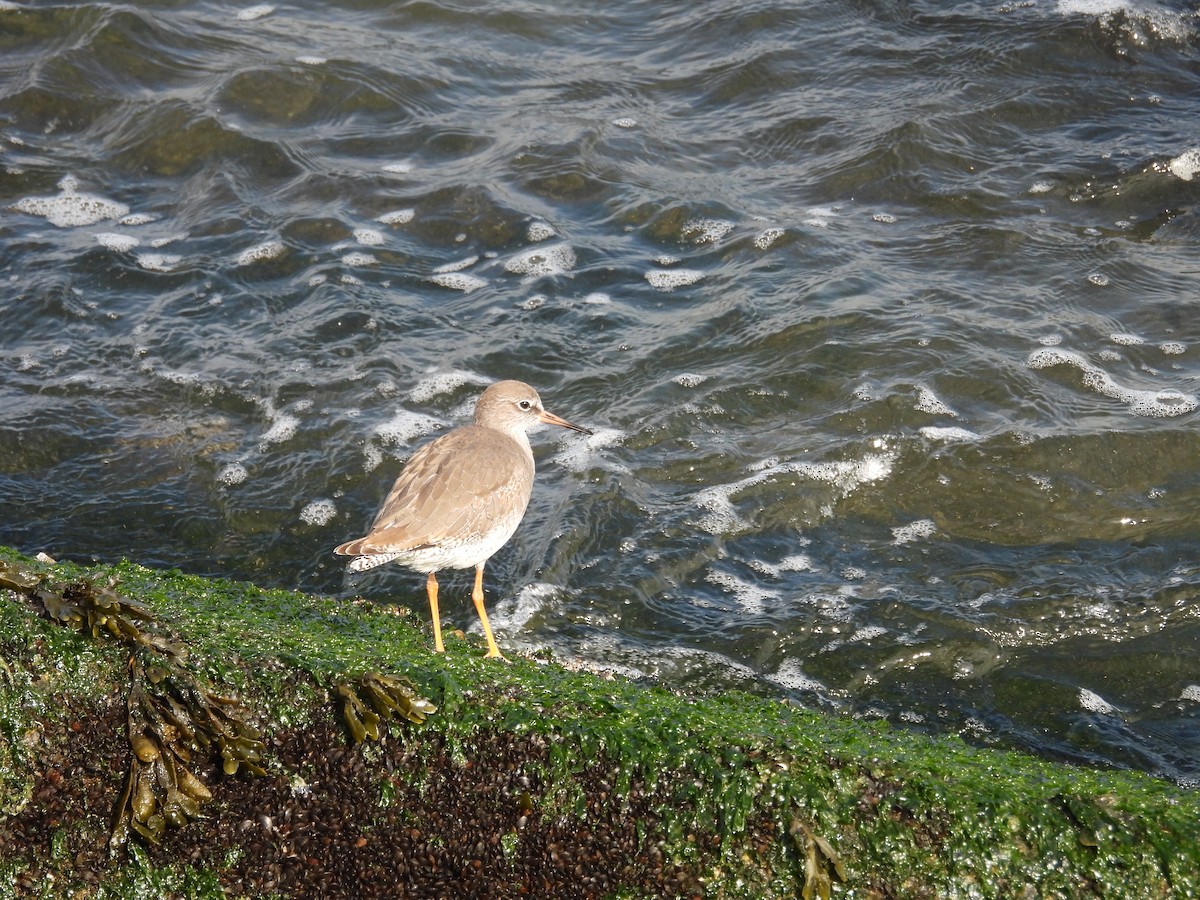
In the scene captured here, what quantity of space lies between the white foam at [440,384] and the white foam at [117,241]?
2.79 meters

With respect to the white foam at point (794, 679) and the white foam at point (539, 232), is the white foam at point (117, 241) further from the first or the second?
→ the white foam at point (794, 679)

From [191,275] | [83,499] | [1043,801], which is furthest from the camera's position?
[191,275]

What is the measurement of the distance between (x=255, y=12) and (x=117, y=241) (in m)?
4.06

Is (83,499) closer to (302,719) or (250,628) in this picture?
(250,628)

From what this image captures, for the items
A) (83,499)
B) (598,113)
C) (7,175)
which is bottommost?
(83,499)

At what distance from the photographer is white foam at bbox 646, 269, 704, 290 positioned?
320 inches

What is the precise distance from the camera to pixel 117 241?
8.61m

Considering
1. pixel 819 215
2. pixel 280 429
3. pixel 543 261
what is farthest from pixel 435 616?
pixel 819 215

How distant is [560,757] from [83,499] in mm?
3913

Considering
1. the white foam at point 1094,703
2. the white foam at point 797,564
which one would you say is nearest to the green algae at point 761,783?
the white foam at point 1094,703

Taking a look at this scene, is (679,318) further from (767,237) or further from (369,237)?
(369,237)

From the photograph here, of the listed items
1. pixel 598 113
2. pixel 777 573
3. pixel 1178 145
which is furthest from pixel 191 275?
pixel 1178 145

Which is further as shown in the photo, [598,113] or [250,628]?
[598,113]

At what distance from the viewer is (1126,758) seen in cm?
447
